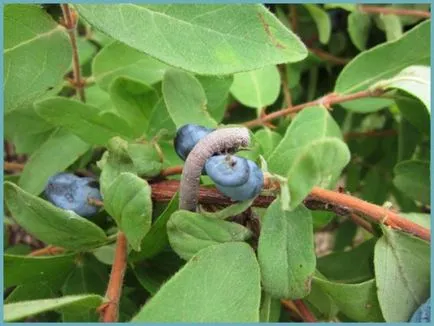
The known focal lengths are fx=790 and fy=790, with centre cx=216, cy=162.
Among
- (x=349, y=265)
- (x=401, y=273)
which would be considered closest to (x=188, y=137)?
(x=401, y=273)

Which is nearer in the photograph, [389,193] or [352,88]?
[352,88]

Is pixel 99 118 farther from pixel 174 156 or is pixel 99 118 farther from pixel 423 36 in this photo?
pixel 423 36

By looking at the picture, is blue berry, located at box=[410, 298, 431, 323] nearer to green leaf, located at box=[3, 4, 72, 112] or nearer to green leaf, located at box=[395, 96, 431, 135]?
green leaf, located at box=[395, 96, 431, 135]

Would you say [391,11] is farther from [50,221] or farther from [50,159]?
[50,221]

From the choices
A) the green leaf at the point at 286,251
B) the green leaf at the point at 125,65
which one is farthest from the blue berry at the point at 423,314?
the green leaf at the point at 125,65

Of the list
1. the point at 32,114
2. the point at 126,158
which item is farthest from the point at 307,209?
the point at 32,114

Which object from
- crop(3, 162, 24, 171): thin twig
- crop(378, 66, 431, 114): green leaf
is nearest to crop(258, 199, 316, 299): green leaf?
crop(378, 66, 431, 114): green leaf
